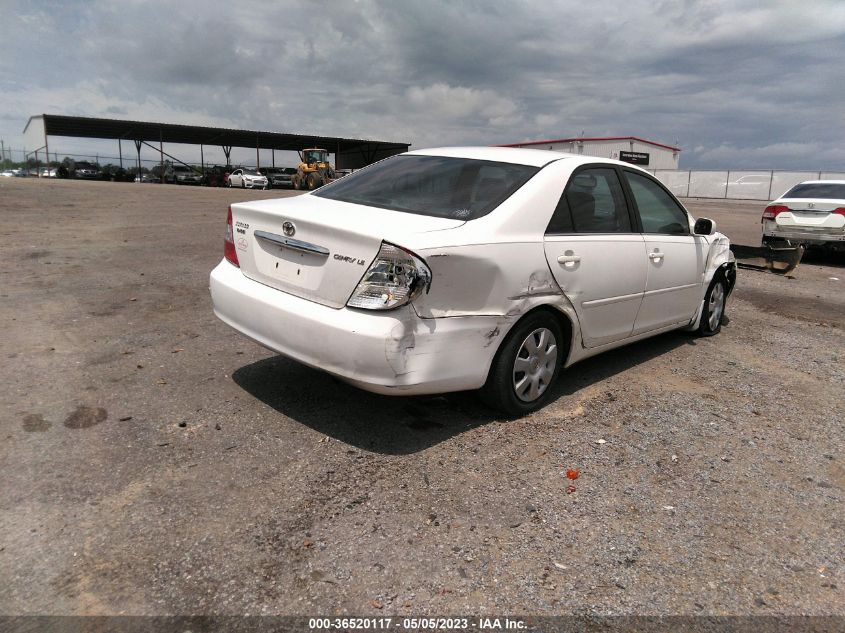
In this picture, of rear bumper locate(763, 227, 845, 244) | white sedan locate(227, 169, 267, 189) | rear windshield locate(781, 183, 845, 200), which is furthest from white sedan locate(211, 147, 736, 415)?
white sedan locate(227, 169, 267, 189)

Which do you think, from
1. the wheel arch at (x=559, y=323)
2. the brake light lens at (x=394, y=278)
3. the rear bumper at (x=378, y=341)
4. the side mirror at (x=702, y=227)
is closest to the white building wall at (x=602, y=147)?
the side mirror at (x=702, y=227)

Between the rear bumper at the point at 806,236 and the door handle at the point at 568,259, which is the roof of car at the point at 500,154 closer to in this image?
the door handle at the point at 568,259

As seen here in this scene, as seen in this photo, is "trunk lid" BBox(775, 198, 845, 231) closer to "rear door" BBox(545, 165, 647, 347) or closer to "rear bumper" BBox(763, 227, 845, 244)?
"rear bumper" BBox(763, 227, 845, 244)

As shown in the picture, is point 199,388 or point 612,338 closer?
point 199,388

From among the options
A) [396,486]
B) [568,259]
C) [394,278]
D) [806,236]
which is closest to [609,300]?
[568,259]

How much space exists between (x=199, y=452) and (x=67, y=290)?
437 cm

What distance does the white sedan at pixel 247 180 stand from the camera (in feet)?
126

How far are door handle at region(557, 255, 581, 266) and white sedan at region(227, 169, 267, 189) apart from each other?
3731cm

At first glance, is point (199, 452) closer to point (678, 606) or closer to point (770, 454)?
point (678, 606)

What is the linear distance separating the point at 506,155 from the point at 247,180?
37.3 meters

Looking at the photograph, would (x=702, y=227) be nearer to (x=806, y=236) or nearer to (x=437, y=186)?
(x=437, y=186)

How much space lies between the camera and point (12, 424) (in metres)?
3.31

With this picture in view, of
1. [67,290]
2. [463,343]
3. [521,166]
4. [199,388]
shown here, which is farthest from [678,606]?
[67,290]

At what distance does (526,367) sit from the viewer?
3607mm
